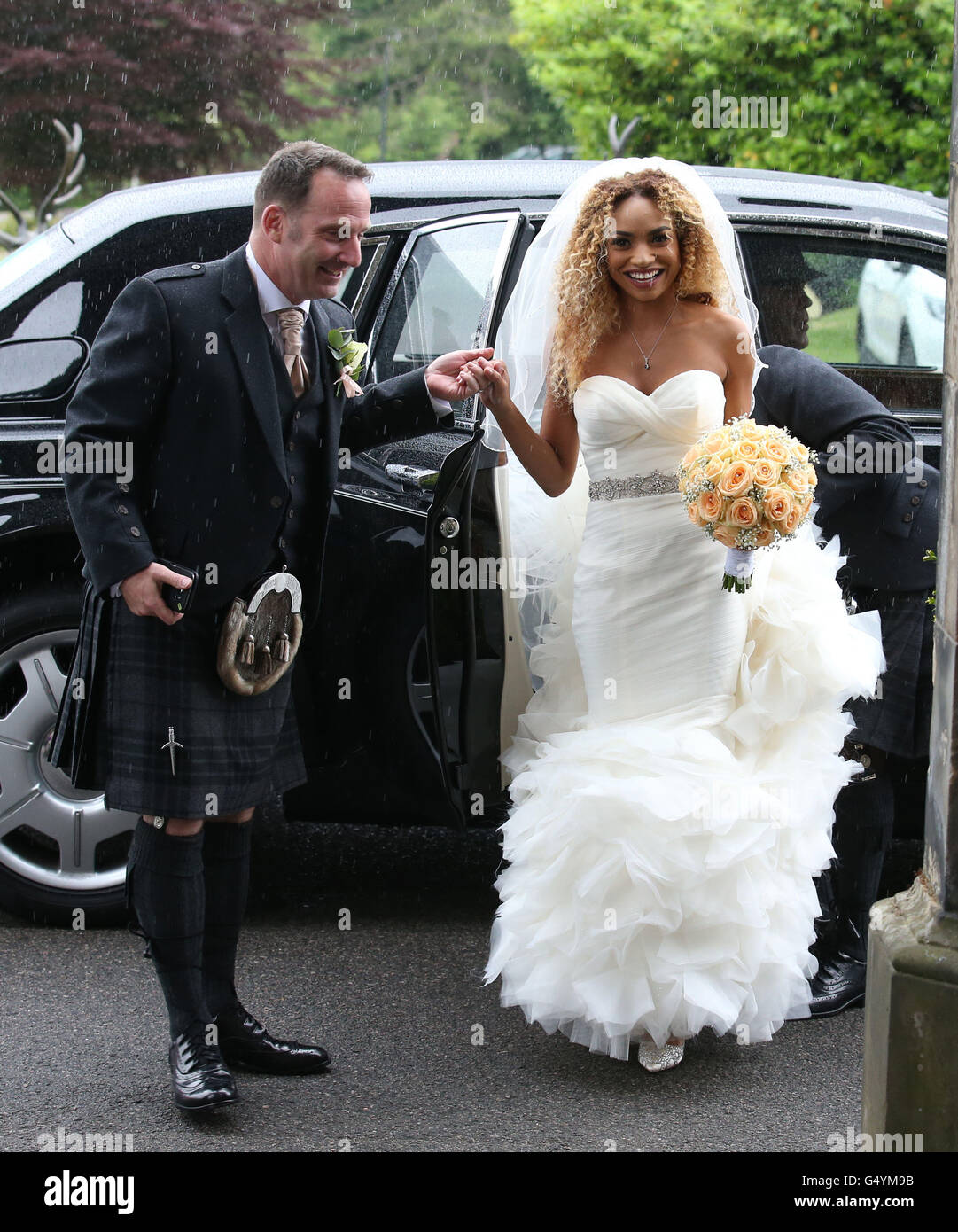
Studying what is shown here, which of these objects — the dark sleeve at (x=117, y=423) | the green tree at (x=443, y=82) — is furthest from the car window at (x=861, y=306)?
the green tree at (x=443, y=82)

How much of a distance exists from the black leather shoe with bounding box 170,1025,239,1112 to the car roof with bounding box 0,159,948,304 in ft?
7.77

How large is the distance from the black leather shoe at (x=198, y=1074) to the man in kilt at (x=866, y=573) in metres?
1.60

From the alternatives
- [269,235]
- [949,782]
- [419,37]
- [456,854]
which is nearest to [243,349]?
[269,235]

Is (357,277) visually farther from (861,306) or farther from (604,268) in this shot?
(861,306)

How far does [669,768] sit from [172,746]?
1.18 meters

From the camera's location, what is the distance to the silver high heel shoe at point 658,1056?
3.67 m

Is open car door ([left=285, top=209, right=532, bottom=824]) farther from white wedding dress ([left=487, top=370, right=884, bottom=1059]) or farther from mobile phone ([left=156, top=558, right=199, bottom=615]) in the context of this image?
mobile phone ([left=156, top=558, right=199, bottom=615])

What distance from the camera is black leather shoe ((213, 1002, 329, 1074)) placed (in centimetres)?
366

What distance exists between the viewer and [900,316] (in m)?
4.65

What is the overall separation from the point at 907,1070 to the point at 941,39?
12.0m

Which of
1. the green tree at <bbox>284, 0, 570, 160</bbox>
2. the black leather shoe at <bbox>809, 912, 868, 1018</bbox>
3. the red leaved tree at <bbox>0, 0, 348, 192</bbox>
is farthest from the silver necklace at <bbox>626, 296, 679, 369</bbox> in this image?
the green tree at <bbox>284, 0, 570, 160</bbox>

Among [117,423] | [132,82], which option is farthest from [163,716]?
[132,82]

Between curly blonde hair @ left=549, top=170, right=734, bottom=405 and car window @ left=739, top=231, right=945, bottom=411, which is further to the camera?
car window @ left=739, top=231, right=945, bottom=411

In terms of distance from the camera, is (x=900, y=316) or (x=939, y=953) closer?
(x=939, y=953)
